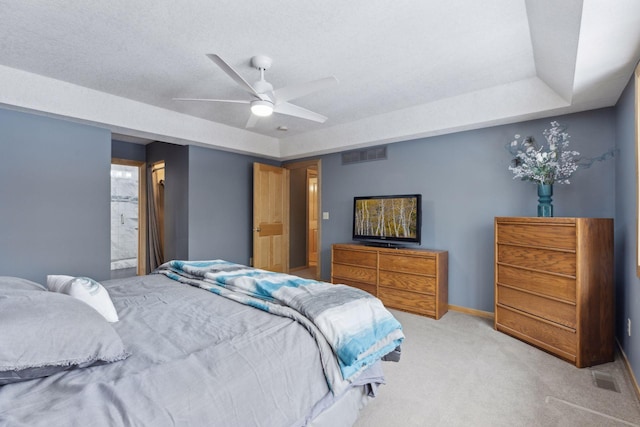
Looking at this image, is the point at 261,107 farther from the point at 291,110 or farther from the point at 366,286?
the point at 366,286

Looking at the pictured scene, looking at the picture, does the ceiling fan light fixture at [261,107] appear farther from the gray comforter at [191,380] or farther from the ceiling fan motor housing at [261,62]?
the gray comforter at [191,380]

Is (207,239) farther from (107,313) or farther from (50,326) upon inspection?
(50,326)

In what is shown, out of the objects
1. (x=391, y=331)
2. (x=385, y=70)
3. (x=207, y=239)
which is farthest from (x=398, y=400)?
(x=207, y=239)

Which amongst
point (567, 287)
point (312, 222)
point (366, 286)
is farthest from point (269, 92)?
point (312, 222)

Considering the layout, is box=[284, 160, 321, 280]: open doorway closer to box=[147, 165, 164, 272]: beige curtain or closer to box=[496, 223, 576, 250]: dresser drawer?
box=[147, 165, 164, 272]: beige curtain

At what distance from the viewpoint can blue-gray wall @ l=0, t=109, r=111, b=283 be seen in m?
3.16

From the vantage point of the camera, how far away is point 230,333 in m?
1.36

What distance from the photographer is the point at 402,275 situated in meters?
3.78

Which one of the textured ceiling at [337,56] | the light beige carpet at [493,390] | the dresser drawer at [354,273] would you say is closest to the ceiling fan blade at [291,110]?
the textured ceiling at [337,56]

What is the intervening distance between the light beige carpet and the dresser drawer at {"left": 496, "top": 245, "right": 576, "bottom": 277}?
2.33 feet

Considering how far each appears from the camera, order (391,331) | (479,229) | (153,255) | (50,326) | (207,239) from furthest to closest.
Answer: (153,255), (207,239), (479,229), (391,331), (50,326)

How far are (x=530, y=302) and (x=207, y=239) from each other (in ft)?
13.7

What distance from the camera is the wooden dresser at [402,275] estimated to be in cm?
357

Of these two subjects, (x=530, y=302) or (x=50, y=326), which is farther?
(x=530, y=302)
